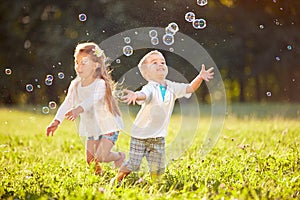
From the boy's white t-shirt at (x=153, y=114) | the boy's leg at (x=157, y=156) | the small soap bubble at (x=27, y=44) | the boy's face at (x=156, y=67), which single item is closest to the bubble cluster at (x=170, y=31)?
the boy's face at (x=156, y=67)

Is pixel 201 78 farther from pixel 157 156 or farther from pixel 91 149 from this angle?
pixel 91 149

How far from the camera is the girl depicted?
4363mm

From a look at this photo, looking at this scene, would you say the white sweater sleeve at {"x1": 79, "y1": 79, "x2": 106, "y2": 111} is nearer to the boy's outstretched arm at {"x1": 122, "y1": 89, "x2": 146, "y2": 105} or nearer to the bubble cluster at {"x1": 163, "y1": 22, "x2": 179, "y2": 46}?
the boy's outstretched arm at {"x1": 122, "y1": 89, "x2": 146, "y2": 105}

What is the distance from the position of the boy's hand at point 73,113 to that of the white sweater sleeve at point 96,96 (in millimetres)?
56

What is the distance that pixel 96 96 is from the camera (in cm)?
436

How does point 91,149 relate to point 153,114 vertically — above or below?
below

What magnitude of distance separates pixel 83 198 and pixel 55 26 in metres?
13.4

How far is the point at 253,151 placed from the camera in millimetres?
4895

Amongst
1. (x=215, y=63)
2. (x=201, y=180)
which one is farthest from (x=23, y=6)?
(x=201, y=180)

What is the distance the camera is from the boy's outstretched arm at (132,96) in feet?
12.2

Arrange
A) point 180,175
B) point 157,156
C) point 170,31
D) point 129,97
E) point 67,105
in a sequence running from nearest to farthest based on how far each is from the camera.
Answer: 1. point 129,97
2. point 180,175
3. point 157,156
4. point 67,105
5. point 170,31

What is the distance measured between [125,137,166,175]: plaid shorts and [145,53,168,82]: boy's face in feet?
1.51

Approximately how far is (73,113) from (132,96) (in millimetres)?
597

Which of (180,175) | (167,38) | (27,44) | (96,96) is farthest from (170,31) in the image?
(27,44)
